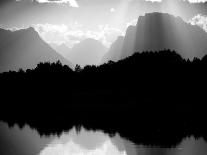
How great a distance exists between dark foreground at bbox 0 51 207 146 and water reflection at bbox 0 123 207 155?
19628 mm

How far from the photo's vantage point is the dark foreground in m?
104

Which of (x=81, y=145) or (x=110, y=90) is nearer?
(x=81, y=145)

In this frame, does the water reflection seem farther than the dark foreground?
No

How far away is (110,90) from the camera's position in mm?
149000

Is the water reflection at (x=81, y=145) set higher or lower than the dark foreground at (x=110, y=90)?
lower

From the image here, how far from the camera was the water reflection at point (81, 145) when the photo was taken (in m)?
43.0

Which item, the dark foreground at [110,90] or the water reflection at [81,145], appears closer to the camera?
the water reflection at [81,145]

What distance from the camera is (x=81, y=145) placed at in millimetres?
50562

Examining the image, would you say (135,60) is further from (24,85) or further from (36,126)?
(36,126)

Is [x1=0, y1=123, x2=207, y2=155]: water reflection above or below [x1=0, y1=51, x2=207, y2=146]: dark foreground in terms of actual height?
below

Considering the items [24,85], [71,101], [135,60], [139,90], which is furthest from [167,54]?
[24,85]

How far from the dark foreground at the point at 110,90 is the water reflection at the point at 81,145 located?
1963cm

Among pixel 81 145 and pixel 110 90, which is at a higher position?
pixel 110 90

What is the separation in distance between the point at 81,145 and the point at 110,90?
98692 mm
